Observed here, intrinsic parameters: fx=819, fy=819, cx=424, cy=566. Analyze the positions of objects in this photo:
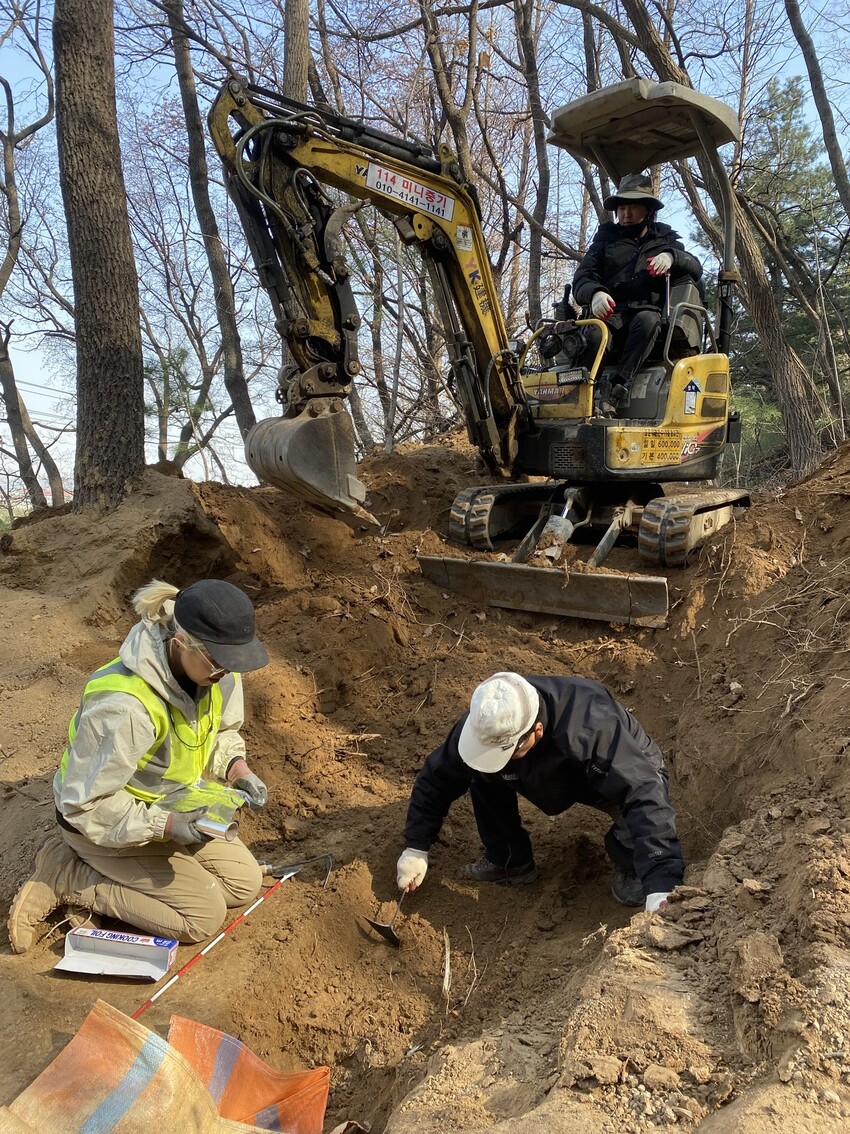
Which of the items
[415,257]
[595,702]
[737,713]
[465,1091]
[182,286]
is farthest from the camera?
[182,286]

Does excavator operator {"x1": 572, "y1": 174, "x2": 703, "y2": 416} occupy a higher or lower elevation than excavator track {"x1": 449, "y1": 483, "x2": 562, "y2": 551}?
higher

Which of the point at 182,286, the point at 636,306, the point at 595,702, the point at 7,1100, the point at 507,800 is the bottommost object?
the point at 7,1100

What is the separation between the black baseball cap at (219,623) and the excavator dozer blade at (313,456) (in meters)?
2.49

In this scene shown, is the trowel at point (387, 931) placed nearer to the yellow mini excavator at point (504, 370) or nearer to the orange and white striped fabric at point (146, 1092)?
the orange and white striped fabric at point (146, 1092)

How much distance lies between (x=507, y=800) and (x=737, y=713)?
5.00 feet

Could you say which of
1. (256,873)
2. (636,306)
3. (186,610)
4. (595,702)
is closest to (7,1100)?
(256,873)

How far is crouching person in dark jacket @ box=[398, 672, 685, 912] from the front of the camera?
9.97 feet

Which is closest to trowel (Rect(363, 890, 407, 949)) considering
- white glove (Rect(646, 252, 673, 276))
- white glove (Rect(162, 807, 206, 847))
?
white glove (Rect(162, 807, 206, 847))

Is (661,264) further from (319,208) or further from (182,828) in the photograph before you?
(182,828)

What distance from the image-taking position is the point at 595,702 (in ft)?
10.7

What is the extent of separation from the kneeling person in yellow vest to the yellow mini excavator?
98.5 inches

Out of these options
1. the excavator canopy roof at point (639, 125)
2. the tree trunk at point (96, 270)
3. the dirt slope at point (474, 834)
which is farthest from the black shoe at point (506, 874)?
the excavator canopy roof at point (639, 125)

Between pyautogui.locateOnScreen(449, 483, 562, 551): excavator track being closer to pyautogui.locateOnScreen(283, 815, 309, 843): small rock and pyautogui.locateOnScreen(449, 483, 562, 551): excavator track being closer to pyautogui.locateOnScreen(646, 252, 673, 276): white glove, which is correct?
pyautogui.locateOnScreen(646, 252, 673, 276): white glove

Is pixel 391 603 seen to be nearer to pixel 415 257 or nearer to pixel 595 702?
pixel 595 702
